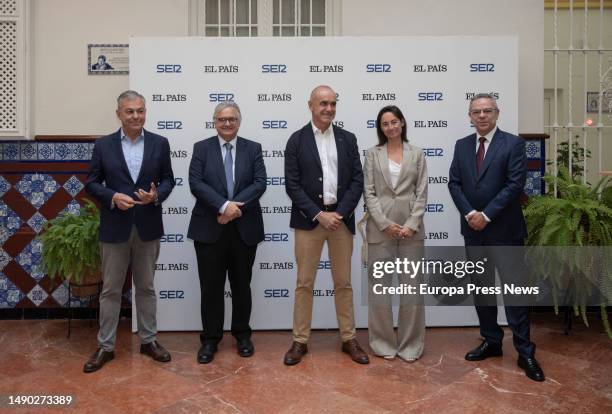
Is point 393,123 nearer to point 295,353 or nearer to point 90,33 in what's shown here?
point 295,353

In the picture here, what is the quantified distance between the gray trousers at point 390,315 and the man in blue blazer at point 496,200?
1.40 feet

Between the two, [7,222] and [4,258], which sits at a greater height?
[7,222]

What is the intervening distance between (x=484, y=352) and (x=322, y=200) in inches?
62.6

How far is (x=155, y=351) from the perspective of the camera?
3594mm

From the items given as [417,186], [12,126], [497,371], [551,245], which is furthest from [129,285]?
[551,245]

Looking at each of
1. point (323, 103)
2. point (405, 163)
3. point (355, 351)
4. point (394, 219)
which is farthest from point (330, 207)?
point (355, 351)

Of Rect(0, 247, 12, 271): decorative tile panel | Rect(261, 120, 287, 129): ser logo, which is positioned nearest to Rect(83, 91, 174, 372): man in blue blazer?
Rect(261, 120, 287, 129): ser logo

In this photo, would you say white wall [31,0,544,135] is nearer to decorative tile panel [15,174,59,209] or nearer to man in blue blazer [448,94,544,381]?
decorative tile panel [15,174,59,209]

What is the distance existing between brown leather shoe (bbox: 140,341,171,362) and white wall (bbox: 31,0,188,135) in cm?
216

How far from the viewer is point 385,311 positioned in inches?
141

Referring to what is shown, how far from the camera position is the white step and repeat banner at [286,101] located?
4.26m

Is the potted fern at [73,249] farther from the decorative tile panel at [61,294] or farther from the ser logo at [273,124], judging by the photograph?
the ser logo at [273,124]

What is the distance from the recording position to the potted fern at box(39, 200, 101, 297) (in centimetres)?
392

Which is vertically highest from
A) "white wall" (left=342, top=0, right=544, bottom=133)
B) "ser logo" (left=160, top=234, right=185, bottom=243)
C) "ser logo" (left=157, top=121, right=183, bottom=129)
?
"white wall" (left=342, top=0, right=544, bottom=133)
